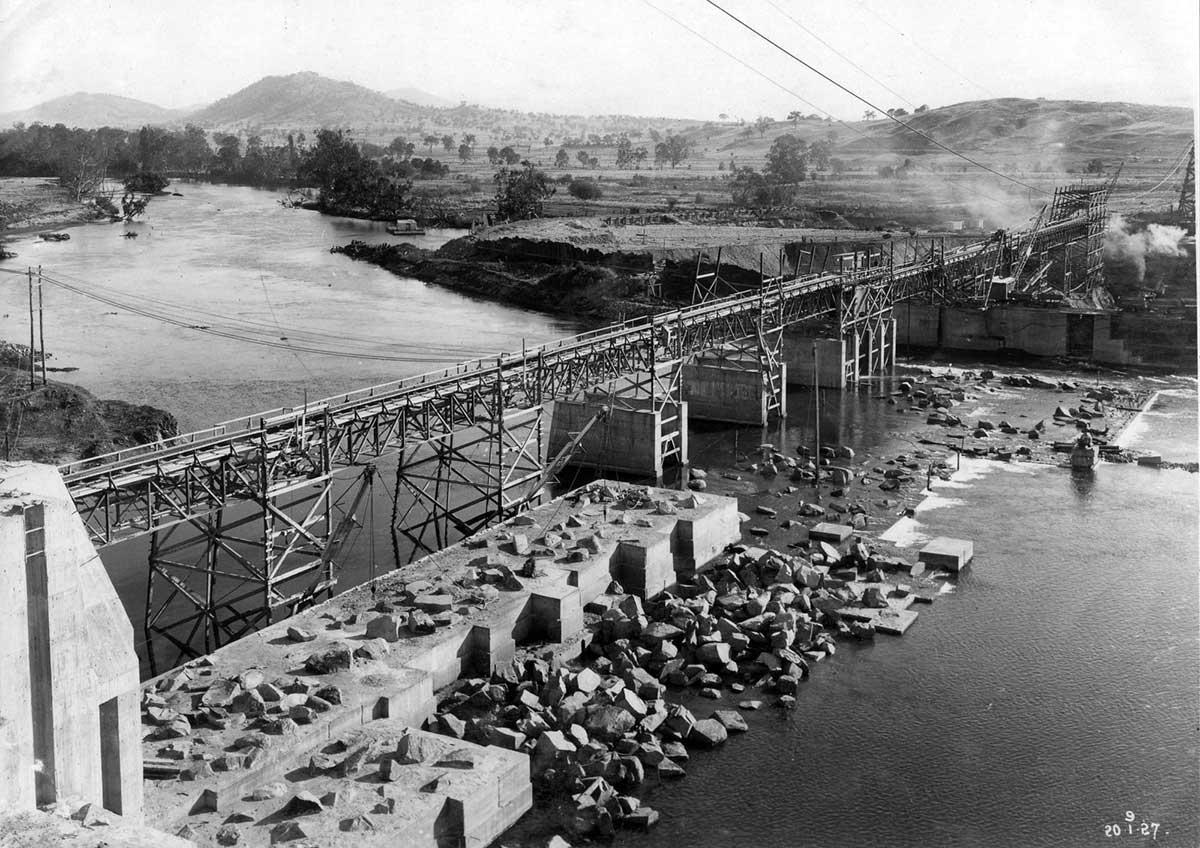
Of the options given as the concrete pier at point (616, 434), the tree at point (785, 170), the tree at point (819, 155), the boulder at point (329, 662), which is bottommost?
the boulder at point (329, 662)

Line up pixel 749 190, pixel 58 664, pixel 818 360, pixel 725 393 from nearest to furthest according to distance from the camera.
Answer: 1. pixel 58 664
2. pixel 725 393
3. pixel 818 360
4. pixel 749 190

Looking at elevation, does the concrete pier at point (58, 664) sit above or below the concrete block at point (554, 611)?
above

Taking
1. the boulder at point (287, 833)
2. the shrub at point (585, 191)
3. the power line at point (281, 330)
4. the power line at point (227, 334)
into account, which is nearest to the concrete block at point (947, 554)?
the boulder at point (287, 833)

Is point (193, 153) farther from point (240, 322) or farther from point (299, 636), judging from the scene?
point (299, 636)

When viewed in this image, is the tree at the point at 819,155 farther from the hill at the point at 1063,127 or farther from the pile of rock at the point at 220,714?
the pile of rock at the point at 220,714

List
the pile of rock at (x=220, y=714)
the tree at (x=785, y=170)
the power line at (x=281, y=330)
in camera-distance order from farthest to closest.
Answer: the tree at (x=785, y=170) < the power line at (x=281, y=330) < the pile of rock at (x=220, y=714)

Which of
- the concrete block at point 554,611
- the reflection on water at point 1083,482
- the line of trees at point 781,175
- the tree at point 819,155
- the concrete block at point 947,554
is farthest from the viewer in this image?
the tree at point 819,155

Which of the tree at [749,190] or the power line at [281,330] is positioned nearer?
the power line at [281,330]

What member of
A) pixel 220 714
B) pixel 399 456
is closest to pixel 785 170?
pixel 399 456

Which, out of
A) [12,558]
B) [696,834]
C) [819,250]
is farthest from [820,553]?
[819,250]
